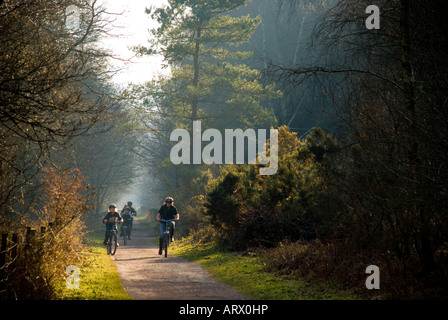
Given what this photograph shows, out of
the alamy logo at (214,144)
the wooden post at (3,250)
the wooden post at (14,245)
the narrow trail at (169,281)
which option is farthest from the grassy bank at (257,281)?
the alamy logo at (214,144)

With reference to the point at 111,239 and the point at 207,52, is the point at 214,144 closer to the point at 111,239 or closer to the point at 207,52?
the point at 207,52

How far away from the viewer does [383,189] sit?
9773 mm

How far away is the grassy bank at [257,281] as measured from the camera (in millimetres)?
10242

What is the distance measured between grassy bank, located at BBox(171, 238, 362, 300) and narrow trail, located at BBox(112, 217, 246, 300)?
365 millimetres

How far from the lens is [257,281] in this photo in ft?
40.4

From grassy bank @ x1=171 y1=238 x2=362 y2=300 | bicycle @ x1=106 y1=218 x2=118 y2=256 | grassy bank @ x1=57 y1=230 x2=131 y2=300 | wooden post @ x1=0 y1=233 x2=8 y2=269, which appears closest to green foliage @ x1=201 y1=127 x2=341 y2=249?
grassy bank @ x1=171 y1=238 x2=362 y2=300

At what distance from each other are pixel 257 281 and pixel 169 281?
2233 millimetres

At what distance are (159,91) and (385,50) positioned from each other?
104ft

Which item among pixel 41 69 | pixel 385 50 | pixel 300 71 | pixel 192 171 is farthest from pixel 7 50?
pixel 192 171

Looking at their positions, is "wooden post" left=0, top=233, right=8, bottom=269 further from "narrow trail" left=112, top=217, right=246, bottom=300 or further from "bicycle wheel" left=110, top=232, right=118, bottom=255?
"bicycle wheel" left=110, top=232, right=118, bottom=255

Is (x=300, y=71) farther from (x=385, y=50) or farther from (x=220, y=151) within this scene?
(x=220, y=151)

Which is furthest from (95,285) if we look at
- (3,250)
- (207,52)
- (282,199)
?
(207,52)

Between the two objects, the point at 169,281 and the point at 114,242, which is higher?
the point at 114,242

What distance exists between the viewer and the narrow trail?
34.6ft
